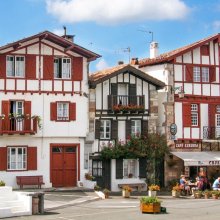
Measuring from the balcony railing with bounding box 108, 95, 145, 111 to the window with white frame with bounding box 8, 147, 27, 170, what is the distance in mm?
6003

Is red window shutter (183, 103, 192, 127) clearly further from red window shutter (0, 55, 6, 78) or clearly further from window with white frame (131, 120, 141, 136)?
red window shutter (0, 55, 6, 78)

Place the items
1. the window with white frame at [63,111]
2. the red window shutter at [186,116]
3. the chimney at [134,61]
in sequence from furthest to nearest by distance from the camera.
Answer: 1. the chimney at [134,61]
2. the red window shutter at [186,116]
3. the window with white frame at [63,111]

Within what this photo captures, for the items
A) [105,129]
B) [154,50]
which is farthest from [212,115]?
[105,129]

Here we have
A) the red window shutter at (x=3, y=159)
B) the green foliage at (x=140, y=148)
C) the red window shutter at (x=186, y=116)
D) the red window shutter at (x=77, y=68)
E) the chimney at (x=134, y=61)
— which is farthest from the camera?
the chimney at (x=134, y=61)

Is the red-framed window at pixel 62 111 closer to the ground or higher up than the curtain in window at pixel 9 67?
closer to the ground

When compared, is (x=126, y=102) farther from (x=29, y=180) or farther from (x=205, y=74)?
(x=29, y=180)

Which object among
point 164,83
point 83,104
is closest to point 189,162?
point 164,83

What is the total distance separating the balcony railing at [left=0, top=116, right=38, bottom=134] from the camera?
3253cm

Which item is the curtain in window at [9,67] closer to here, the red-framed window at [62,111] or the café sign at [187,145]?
the red-framed window at [62,111]

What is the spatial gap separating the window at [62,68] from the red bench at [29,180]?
239 inches

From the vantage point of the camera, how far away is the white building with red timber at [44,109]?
33094mm

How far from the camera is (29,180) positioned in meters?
33.0

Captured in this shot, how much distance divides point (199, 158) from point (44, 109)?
403 inches

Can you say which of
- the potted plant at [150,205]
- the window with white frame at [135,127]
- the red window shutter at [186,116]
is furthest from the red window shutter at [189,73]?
the potted plant at [150,205]
